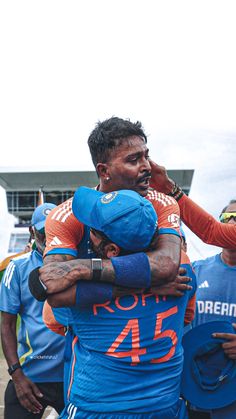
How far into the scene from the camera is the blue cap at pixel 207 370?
2.29 metres

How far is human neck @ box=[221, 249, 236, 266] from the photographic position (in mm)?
3234

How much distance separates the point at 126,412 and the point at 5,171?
64310 mm

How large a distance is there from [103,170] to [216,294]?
141 centimetres

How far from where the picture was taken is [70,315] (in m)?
1.99

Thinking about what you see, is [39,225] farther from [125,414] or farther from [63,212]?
[125,414]

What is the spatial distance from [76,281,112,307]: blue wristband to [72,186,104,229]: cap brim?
228 mm

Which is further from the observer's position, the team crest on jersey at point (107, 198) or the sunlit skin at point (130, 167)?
the sunlit skin at point (130, 167)

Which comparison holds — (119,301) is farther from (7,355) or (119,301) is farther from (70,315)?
(7,355)

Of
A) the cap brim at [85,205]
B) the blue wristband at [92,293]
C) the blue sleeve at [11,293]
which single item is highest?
the cap brim at [85,205]

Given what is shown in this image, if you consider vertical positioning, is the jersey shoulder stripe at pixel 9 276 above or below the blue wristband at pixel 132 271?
below

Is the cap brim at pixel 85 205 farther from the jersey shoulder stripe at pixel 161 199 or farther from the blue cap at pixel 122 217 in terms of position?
the jersey shoulder stripe at pixel 161 199

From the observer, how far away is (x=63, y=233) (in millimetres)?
1939

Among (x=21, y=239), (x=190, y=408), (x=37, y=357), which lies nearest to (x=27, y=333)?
(x=37, y=357)

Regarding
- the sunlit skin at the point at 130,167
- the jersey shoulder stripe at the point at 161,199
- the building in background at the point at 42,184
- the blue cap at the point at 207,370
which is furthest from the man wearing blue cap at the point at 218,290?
the building in background at the point at 42,184
